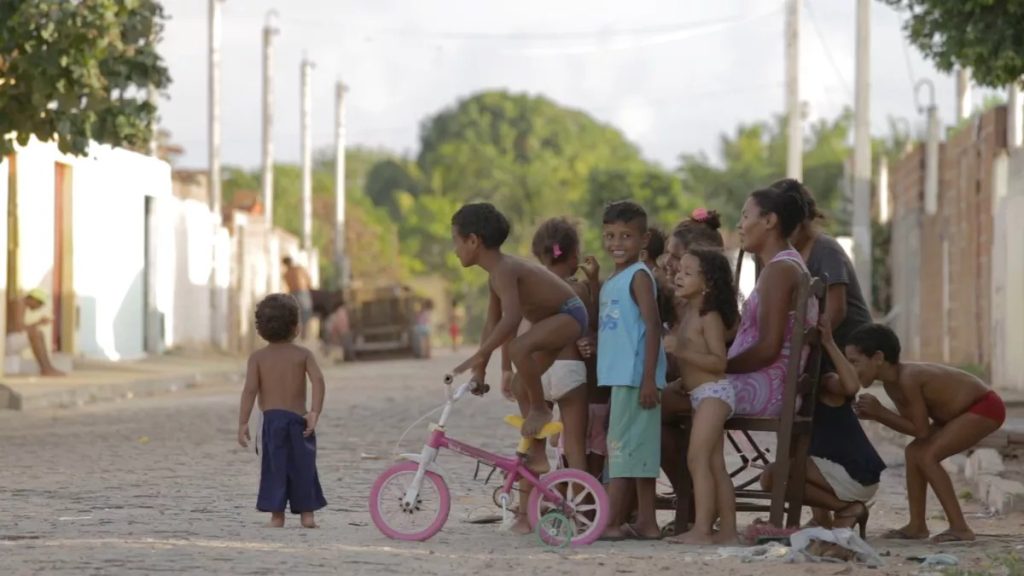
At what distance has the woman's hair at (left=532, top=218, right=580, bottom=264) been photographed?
9734 millimetres

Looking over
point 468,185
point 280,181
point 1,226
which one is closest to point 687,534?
point 1,226

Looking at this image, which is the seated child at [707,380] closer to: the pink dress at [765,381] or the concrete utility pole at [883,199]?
the pink dress at [765,381]

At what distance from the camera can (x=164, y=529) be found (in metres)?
9.41

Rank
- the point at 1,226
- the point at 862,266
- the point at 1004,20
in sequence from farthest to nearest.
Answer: the point at 862,266 < the point at 1,226 < the point at 1004,20

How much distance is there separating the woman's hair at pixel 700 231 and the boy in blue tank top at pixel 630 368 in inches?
14.7

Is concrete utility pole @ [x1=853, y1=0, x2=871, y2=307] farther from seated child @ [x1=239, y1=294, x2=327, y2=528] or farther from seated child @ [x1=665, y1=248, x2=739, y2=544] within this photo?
seated child @ [x1=665, y1=248, x2=739, y2=544]

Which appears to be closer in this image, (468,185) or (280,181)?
(468,185)

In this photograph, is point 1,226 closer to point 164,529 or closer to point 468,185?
point 164,529

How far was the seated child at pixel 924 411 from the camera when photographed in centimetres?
938

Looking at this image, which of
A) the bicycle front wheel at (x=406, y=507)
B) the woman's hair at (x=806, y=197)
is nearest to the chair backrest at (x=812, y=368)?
the woman's hair at (x=806, y=197)

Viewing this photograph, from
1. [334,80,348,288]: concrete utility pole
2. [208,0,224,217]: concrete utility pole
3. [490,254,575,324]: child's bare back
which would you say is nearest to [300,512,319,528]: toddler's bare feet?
[490,254,575,324]: child's bare back

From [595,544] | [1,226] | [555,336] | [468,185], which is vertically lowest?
[595,544]

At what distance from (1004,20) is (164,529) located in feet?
32.6

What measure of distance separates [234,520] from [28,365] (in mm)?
17724
